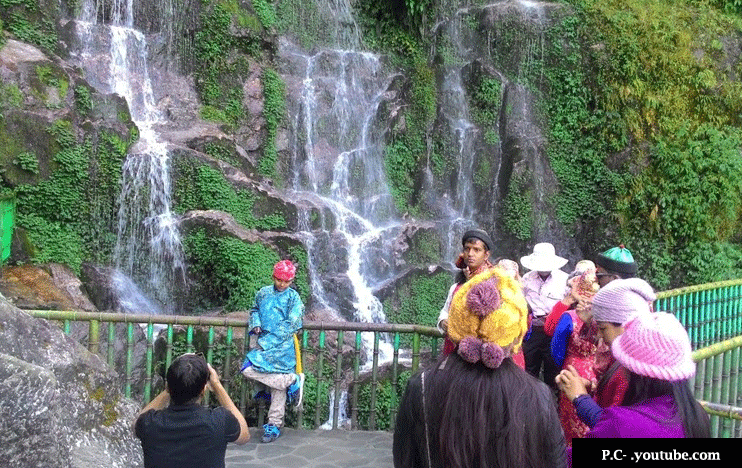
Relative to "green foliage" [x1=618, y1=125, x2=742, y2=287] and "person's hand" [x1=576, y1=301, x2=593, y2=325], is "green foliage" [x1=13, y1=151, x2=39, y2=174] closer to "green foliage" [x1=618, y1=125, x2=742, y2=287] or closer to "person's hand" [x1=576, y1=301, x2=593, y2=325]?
"person's hand" [x1=576, y1=301, x2=593, y2=325]

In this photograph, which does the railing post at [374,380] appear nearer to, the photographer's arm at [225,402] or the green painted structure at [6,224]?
the photographer's arm at [225,402]

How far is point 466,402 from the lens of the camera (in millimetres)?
2596

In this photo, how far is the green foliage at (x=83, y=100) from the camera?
12.7 meters

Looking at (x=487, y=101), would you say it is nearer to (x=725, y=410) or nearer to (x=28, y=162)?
(x=28, y=162)

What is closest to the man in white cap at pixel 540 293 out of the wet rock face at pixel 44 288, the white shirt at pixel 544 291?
the white shirt at pixel 544 291

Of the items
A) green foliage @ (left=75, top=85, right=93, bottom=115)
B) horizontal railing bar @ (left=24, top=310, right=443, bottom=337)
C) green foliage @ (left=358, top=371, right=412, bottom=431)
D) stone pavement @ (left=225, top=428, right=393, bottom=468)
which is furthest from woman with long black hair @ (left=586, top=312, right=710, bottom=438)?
green foliage @ (left=75, top=85, right=93, bottom=115)

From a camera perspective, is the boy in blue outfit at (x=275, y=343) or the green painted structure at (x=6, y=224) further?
the green painted structure at (x=6, y=224)

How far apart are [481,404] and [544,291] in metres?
3.20

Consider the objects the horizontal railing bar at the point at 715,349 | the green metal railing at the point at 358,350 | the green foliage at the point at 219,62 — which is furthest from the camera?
the green foliage at the point at 219,62

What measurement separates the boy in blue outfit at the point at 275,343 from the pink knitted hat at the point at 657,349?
365 cm

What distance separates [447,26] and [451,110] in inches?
Result: 90.8

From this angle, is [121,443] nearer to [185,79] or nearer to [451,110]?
[185,79]

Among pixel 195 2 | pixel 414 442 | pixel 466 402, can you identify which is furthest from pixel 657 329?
pixel 195 2

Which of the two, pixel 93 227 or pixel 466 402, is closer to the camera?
pixel 466 402
